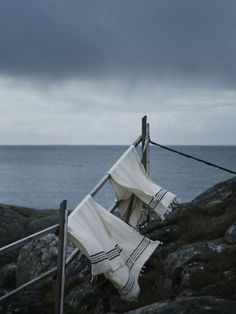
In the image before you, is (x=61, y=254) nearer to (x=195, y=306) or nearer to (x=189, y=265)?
(x=189, y=265)

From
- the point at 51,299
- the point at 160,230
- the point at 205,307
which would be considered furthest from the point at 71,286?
the point at 205,307

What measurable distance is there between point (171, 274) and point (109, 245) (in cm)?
121

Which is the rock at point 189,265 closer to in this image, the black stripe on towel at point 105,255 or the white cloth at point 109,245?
the white cloth at point 109,245

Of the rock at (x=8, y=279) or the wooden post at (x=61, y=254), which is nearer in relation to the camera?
the wooden post at (x=61, y=254)

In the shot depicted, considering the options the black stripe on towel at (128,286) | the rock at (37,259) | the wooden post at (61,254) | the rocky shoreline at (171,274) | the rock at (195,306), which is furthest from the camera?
the rock at (37,259)

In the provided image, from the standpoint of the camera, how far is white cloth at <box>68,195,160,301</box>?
784 centimetres

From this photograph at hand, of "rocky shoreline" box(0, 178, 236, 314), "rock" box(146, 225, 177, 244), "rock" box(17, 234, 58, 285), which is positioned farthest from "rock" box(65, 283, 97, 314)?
"rock" box(17, 234, 58, 285)

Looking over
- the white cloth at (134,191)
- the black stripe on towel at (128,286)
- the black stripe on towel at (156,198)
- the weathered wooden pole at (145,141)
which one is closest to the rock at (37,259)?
the white cloth at (134,191)

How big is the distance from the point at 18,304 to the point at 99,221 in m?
2.05

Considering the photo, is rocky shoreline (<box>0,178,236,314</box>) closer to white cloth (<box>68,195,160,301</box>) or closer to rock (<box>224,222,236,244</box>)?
rock (<box>224,222,236,244</box>)

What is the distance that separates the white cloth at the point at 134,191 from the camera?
9438mm

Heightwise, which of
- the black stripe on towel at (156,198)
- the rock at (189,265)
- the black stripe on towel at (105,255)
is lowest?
the rock at (189,265)

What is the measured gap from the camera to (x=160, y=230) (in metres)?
→ 11.3

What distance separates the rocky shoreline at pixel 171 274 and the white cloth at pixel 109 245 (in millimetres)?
388
